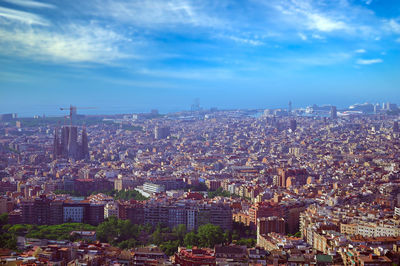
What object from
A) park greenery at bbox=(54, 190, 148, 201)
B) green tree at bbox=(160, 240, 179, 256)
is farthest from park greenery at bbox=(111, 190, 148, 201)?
green tree at bbox=(160, 240, 179, 256)

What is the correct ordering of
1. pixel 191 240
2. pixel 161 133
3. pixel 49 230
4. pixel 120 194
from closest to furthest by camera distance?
pixel 191 240, pixel 49 230, pixel 120 194, pixel 161 133

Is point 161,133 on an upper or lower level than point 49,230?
upper

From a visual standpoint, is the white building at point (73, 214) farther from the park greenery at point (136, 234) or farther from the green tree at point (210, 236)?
the green tree at point (210, 236)

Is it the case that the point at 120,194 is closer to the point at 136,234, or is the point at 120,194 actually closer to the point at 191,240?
the point at 136,234

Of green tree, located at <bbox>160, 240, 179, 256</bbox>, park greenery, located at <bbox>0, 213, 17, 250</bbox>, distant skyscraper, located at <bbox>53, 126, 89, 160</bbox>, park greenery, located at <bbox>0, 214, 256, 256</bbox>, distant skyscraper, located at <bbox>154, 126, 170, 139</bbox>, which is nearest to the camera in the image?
park greenery, located at <bbox>0, 213, 17, 250</bbox>

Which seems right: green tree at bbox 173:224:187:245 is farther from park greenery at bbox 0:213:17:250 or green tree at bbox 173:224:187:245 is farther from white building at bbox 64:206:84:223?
park greenery at bbox 0:213:17:250

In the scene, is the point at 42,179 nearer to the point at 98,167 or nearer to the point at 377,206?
the point at 98,167

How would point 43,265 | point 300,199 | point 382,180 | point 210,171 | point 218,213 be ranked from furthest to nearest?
point 210,171, point 382,180, point 300,199, point 218,213, point 43,265

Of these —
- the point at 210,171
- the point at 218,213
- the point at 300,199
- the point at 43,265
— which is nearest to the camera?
the point at 43,265

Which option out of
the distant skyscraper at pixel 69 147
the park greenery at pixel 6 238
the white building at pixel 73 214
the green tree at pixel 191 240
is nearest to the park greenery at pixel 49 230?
the park greenery at pixel 6 238

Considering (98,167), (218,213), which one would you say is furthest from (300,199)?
(98,167)

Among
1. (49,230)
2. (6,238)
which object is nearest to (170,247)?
(49,230)
